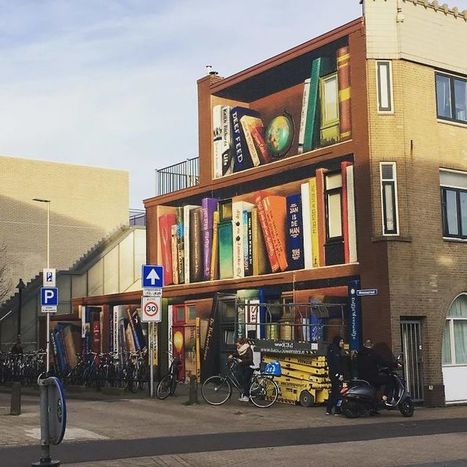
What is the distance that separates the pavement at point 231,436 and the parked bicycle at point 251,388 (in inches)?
11.0

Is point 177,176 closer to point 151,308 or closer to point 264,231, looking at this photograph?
point 264,231

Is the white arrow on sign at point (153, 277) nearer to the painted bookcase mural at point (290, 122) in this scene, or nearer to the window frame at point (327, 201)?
the window frame at point (327, 201)

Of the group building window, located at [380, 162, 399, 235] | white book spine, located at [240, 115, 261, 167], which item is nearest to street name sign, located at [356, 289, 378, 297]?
building window, located at [380, 162, 399, 235]

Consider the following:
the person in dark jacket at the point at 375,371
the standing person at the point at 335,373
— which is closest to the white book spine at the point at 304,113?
the standing person at the point at 335,373

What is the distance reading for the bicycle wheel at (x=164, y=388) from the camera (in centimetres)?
2197

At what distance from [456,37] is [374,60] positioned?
335 cm

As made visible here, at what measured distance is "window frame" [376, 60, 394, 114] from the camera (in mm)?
22219

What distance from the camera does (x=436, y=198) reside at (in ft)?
74.7

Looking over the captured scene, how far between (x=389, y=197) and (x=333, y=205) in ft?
6.28

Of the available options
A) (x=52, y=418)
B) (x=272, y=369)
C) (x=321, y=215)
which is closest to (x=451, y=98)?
(x=321, y=215)

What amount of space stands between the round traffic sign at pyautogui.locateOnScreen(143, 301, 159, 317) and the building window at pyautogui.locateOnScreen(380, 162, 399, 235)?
6.44 m

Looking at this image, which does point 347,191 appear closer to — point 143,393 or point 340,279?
point 340,279

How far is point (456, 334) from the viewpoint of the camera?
23203 mm

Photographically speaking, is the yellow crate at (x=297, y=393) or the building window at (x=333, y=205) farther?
the building window at (x=333, y=205)
